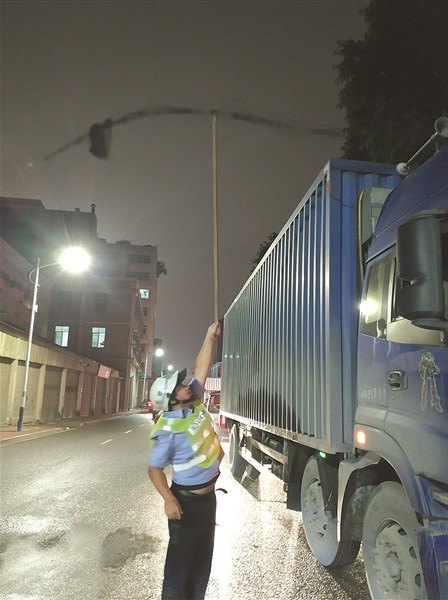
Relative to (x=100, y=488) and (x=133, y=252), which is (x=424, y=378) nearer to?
(x=100, y=488)

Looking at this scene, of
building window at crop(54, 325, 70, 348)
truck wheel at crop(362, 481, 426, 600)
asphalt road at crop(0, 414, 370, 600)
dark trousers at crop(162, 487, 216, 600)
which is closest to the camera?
truck wheel at crop(362, 481, 426, 600)

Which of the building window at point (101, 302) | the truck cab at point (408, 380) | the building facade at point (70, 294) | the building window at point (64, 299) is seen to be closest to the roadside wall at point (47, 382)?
the building facade at point (70, 294)

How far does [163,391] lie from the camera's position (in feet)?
10.4

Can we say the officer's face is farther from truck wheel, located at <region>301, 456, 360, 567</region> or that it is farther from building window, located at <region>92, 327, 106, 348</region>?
building window, located at <region>92, 327, 106, 348</region>

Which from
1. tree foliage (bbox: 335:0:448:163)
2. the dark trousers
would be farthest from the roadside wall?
the dark trousers

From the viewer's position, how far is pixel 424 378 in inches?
110

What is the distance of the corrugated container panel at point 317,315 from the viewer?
4156 millimetres

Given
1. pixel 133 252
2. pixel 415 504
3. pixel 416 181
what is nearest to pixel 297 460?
pixel 415 504

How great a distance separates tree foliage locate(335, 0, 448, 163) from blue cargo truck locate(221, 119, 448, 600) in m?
5.51

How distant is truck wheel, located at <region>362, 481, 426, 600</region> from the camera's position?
9.23 ft

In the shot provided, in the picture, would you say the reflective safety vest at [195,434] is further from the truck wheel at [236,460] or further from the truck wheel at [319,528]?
the truck wheel at [236,460]

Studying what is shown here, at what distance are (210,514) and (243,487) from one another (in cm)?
632

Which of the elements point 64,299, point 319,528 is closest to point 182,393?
point 319,528

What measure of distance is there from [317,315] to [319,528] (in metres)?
2.15
